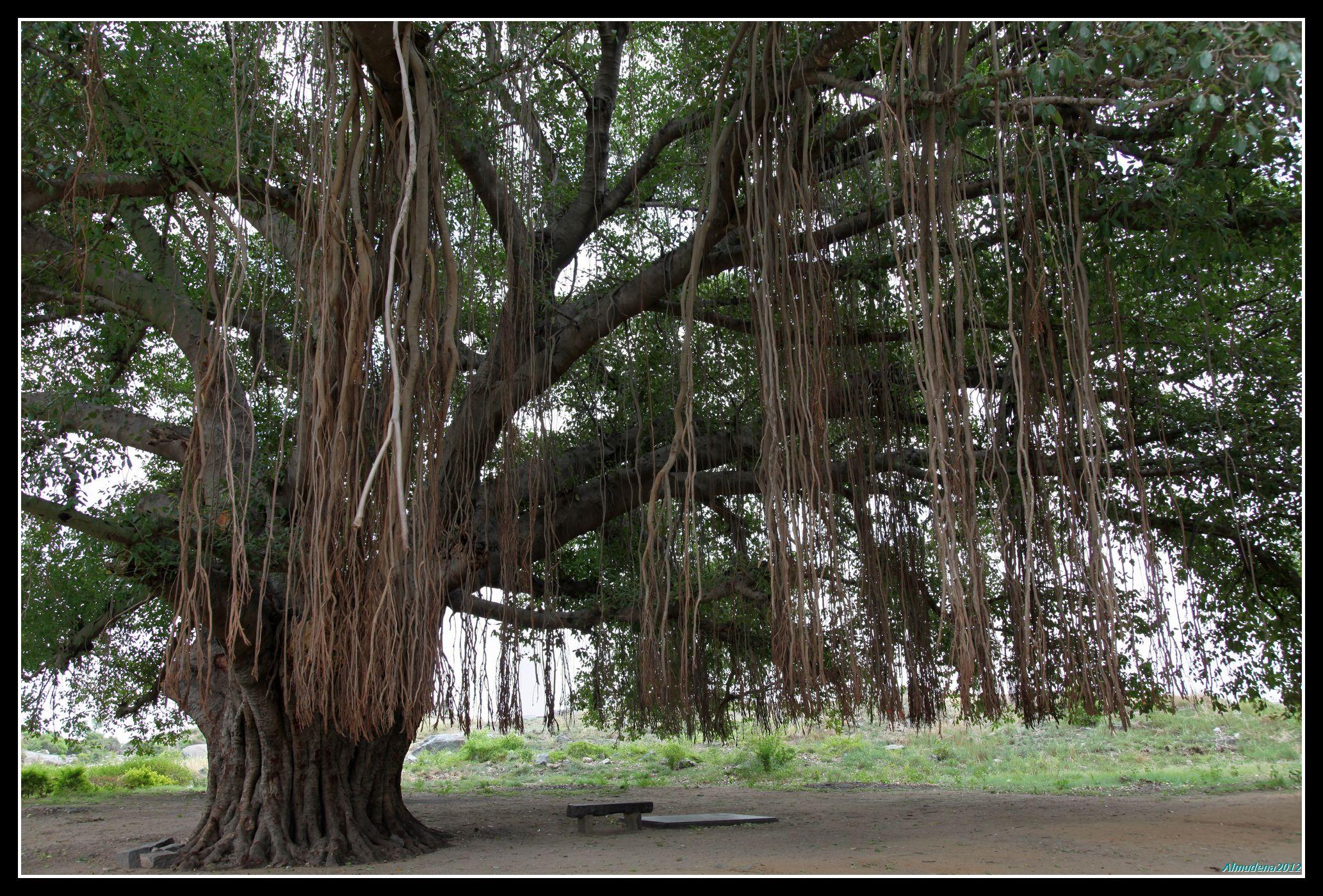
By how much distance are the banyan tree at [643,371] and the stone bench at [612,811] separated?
67 centimetres

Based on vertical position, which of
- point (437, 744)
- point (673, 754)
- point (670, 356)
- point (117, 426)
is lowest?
point (673, 754)

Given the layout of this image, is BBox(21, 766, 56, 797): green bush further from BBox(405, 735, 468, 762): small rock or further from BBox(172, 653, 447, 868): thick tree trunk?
BBox(172, 653, 447, 868): thick tree trunk

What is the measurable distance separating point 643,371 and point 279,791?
2.59m

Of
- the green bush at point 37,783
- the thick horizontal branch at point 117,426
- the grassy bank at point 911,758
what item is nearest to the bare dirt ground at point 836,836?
the green bush at point 37,783

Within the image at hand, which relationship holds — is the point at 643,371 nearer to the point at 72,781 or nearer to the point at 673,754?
the point at 72,781

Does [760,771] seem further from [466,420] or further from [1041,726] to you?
[466,420]

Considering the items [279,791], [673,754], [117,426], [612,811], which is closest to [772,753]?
[673,754]

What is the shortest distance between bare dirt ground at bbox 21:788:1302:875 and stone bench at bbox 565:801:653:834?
81mm

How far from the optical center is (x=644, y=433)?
17.0 feet

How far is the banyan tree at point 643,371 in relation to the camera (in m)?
2.63

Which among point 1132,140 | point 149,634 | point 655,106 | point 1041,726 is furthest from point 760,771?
point 1132,140

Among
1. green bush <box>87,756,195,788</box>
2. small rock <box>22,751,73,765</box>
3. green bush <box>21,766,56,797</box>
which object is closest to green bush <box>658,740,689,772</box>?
green bush <box>87,756,195,788</box>

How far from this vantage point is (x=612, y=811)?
504 cm

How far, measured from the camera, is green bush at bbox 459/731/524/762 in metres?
11.1
